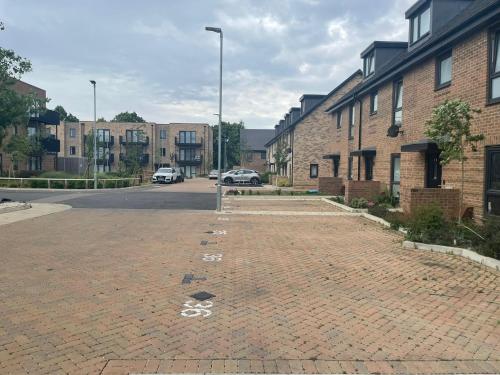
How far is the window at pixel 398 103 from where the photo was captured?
1683cm

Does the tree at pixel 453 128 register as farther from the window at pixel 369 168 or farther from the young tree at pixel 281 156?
the young tree at pixel 281 156

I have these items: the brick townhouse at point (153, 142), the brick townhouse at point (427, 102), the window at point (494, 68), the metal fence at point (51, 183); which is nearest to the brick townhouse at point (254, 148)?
the brick townhouse at point (153, 142)

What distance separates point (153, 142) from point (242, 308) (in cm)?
7248

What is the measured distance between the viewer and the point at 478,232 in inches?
349

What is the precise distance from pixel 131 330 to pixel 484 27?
1157 centimetres

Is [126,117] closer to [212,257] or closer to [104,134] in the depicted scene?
[104,134]

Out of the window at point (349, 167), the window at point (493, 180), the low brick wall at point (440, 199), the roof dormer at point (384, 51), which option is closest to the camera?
the window at point (493, 180)

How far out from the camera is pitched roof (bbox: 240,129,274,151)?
7850 centimetres

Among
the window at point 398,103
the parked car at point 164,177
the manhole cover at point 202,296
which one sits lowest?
Result: the manhole cover at point 202,296

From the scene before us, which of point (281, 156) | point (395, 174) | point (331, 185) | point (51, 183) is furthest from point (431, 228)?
point (281, 156)

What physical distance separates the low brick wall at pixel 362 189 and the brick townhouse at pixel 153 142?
58.7m

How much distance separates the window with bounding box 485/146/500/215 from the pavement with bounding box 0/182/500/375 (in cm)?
290

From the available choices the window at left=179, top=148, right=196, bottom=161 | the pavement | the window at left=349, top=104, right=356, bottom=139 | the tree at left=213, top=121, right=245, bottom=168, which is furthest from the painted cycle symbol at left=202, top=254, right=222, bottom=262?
the tree at left=213, top=121, right=245, bottom=168

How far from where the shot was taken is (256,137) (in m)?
81.1
